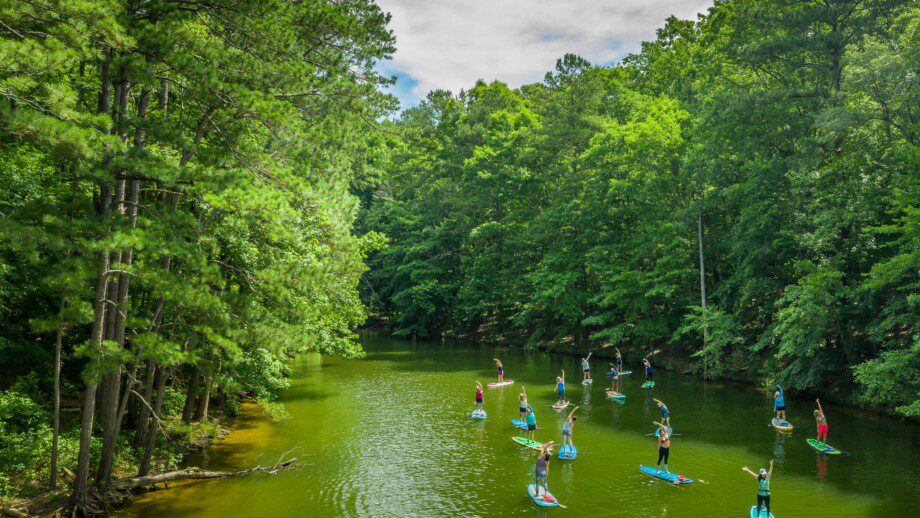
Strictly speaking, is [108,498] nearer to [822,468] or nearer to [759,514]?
[759,514]

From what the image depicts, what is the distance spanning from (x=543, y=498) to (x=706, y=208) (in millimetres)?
22786

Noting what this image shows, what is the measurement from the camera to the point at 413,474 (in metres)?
15.8

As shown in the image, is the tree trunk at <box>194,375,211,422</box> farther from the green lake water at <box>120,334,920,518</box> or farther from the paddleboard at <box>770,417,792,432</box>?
the paddleboard at <box>770,417,792,432</box>

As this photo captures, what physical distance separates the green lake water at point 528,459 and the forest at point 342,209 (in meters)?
1.61

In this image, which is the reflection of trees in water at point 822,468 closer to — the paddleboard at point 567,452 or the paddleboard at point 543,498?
the paddleboard at point 567,452

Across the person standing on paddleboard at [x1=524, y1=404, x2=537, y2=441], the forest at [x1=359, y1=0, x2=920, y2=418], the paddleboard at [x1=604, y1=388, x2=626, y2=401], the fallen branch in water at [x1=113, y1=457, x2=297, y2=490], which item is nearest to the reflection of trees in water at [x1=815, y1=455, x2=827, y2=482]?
the forest at [x1=359, y1=0, x2=920, y2=418]

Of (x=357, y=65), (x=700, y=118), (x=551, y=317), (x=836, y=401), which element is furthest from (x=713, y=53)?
(x=357, y=65)

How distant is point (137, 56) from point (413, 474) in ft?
40.0

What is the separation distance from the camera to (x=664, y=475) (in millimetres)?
15055

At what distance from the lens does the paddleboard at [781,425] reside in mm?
19766

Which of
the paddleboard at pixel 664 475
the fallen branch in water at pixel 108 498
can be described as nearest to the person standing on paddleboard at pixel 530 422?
the paddleboard at pixel 664 475

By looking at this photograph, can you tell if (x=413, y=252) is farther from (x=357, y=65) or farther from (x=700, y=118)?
(x=357, y=65)

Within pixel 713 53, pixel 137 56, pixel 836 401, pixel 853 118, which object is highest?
pixel 713 53

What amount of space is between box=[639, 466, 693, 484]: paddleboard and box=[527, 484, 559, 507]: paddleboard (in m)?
3.32
